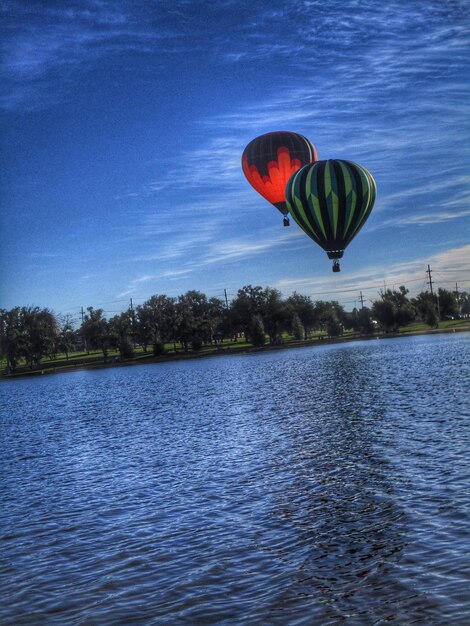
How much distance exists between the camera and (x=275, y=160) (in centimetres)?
7325

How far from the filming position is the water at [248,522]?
42.1 ft

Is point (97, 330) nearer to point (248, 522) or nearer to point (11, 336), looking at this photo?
point (11, 336)

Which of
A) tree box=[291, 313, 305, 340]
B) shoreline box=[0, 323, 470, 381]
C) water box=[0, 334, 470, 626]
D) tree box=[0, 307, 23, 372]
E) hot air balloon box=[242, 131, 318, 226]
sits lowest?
water box=[0, 334, 470, 626]

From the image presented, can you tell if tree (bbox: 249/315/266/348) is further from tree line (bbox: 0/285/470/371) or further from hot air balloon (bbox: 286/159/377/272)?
hot air balloon (bbox: 286/159/377/272)

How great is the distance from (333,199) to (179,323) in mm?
118424

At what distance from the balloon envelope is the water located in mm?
38605

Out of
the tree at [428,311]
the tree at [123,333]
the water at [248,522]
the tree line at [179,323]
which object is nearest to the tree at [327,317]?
the tree line at [179,323]

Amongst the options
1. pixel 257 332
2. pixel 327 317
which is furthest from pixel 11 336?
pixel 327 317

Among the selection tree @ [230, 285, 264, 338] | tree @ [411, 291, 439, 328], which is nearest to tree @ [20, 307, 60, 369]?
tree @ [230, 285, 264, 338]

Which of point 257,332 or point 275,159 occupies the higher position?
point 275,159

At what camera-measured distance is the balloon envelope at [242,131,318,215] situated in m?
73.3

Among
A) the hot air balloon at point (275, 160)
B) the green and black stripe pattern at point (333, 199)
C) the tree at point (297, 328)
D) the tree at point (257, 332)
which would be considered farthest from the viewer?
the tree at point (297, 328)

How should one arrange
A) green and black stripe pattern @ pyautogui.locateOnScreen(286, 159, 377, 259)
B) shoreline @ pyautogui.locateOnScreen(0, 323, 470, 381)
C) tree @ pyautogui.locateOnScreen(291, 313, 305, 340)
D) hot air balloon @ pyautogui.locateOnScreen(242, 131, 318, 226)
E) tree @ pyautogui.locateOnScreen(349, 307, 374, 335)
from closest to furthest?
green and black stripe pattern @ pyautogui.locateOnScreen(286, 159, 377, 259)
hot air balloon @ pyautogui.locateOnScreen(242, 131, 318, 226)
shoreline @ pyautogui.locateOnScreen(0, 323, 470, 381)
tree @ pyautogui.locateOnScreen(291, 313, 305, 340)
tree @ pyautogui.locateOnScreen(349, 307, 374, 335)

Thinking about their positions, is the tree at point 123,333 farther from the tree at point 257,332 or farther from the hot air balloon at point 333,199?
the hot air balloon at point 333,199
